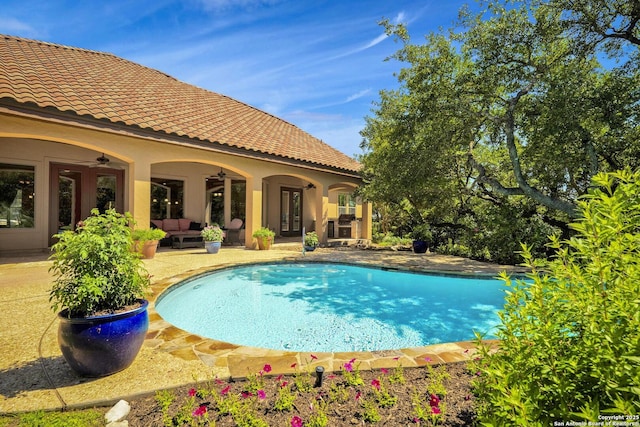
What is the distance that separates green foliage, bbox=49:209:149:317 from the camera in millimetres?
2971

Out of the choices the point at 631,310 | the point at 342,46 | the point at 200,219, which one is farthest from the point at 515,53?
the point at 200,219

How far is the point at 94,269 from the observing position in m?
3.05

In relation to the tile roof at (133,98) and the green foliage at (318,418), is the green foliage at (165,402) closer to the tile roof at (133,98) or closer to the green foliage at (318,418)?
the green foliage at (318,418)

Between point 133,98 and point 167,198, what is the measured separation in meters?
4.63

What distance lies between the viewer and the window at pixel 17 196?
9961mm

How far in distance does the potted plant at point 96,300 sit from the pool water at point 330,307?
225 cm

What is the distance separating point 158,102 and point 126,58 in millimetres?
5969

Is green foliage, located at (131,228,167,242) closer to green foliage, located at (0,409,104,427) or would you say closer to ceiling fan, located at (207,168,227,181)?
ceiling fan, located at (207,168,227,181)

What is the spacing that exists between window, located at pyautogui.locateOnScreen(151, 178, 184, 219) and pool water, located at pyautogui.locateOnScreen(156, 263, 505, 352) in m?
6.75

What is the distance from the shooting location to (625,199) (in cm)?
190

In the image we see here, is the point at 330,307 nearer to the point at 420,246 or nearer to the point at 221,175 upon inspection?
the point at 420,246

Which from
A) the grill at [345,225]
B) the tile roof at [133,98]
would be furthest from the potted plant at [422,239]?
the tile roof at [133,98]

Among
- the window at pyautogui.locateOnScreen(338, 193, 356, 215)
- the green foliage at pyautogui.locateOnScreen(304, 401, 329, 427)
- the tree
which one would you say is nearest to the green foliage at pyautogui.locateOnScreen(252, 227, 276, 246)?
the tree

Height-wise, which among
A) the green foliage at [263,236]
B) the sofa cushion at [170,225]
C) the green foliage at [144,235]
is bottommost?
the green foliage at [263,236]
